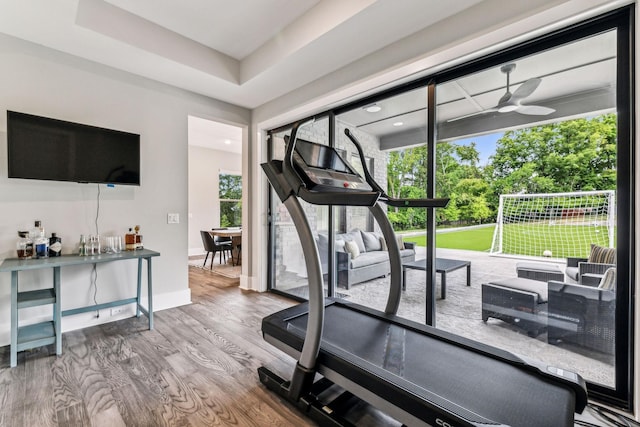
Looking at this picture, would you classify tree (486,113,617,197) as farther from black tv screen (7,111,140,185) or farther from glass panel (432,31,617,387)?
black tv screen (7,111,140,185)

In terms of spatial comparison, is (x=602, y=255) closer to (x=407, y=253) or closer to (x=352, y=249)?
(x=407, y=253)

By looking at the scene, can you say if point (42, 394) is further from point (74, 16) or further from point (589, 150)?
point (589, 150)

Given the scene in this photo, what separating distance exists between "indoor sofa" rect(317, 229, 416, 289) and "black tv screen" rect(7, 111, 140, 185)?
7.35ft

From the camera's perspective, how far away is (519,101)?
2.06 metres

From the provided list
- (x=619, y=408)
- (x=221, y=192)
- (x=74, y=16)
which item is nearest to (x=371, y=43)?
(x=74, y=16)

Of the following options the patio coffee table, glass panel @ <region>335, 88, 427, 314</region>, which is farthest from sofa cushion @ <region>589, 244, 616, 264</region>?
glass panel @ <region>335, 88, 427, 314</region>

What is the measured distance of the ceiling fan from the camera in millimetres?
1996

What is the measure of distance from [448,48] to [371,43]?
663mm

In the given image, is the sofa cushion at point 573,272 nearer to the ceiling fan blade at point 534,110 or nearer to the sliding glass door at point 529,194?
the sliding glass door at point 529,194

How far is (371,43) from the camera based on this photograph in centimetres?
249

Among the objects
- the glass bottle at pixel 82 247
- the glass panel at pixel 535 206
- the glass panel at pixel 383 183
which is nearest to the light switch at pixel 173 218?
the glass bottle at pixel 82 247

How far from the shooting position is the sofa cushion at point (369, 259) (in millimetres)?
3074

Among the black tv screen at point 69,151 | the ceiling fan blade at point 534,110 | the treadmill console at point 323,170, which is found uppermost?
the ceiling fan blade at point 534,110

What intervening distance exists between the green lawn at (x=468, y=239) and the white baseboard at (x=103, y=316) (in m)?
2.88
